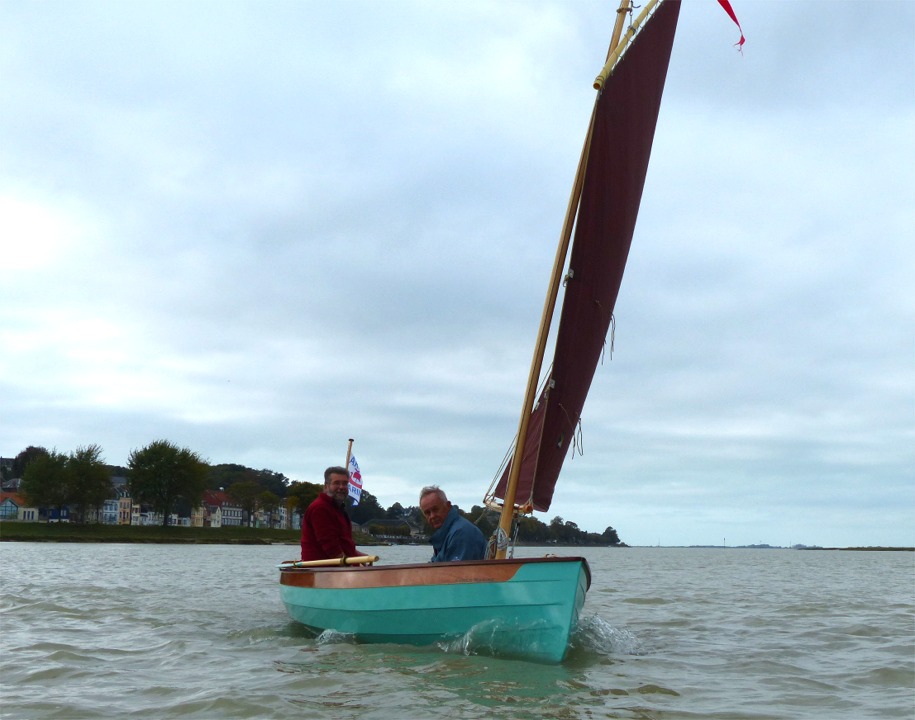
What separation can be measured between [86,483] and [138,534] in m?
10.0

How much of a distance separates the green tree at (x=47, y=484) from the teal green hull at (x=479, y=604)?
77.6 metres

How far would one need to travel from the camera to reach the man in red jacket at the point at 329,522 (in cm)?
1120

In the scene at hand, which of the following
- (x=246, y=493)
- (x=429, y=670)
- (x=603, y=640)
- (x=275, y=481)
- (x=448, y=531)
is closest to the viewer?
(x=429, y=670)

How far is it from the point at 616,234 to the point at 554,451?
2657mm

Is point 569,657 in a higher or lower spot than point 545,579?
lower

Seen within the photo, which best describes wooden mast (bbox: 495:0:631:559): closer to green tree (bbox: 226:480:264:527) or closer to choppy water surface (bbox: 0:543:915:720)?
choppy water surface (bbox: 0:543:915:720)

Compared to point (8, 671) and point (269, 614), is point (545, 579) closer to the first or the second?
point (8, 671)

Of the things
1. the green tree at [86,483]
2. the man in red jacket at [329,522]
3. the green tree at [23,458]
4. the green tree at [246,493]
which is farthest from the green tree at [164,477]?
the man in red jacket at [329,522]

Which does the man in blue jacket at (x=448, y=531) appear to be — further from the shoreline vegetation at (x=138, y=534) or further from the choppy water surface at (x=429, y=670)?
the shoreline vegetation at (x=138, y=534)

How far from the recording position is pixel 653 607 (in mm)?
16781

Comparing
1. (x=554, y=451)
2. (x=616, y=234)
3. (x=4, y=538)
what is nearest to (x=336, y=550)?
(x=554, y=451)

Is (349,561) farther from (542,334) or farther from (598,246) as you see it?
(598,246)

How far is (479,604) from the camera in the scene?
28.0 ft

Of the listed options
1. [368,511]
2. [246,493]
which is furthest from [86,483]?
[368,511]
